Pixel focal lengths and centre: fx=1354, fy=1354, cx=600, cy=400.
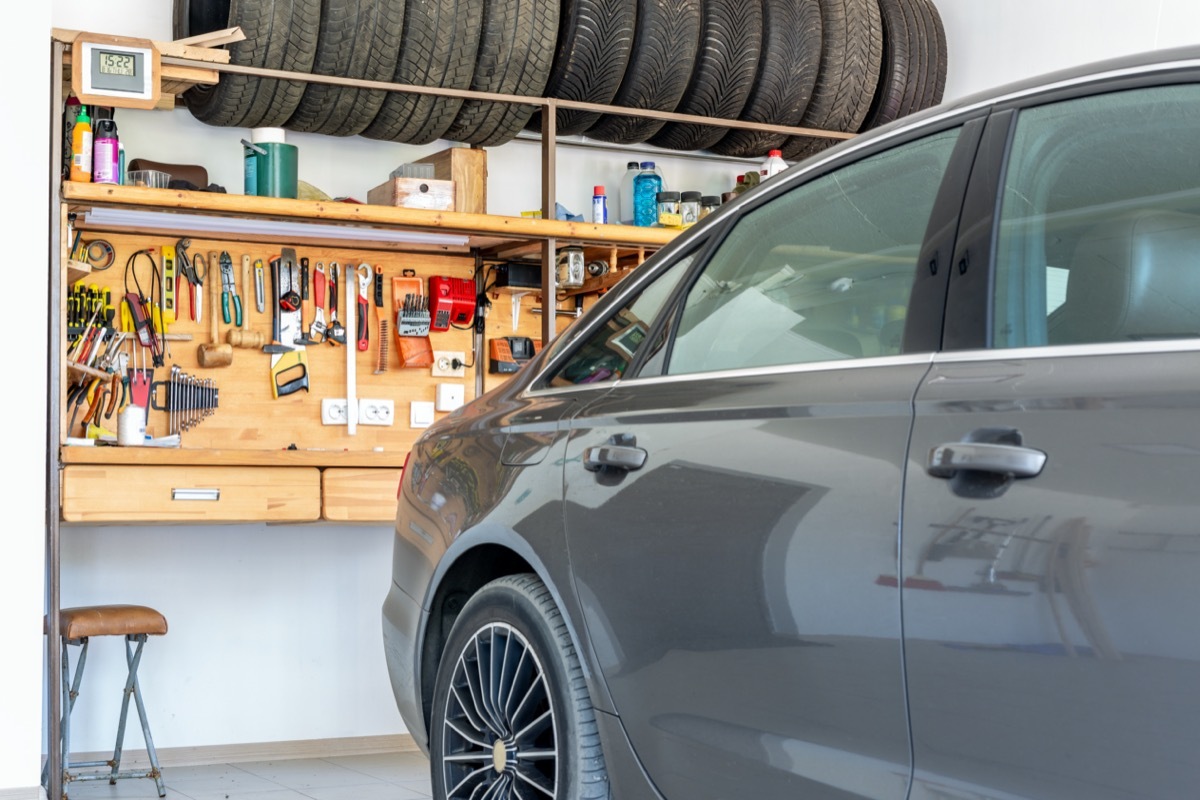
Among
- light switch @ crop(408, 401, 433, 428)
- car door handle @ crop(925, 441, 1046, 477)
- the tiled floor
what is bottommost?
the tiled floor

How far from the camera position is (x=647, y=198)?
534 cm

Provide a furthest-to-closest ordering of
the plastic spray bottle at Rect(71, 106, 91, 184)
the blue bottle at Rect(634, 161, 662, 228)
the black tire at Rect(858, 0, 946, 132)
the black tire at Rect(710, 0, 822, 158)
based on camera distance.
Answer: the black tire at Rect(858, 0, 946, 132) → the blue bottle at Rect(634, 161, 662, 228) → the black tire at Rect(710, 0, 822, 158) → the plastic spray bottle at Rect(71, 106, 91, 184)

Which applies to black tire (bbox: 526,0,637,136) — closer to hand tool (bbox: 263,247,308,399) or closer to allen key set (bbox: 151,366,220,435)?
hand tool (bbox: 263,247,308,399)

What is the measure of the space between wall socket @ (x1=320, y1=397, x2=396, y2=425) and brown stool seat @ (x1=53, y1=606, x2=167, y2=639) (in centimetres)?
104

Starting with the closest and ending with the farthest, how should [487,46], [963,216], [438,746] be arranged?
[963,216] < [438,746] < [487,46]

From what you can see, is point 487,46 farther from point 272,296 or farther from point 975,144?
point 975,144

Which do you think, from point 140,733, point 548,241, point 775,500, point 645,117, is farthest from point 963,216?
point 140,733

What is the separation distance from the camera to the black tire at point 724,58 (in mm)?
5141

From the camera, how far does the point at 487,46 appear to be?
4762mm

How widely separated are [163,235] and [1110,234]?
412cm

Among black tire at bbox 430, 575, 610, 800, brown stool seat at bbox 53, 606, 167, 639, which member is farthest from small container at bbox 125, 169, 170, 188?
black tire at bbox 430, 575, 610, 800

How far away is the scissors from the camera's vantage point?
4902 millimetres

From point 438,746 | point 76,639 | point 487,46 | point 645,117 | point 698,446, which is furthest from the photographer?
point 645,117

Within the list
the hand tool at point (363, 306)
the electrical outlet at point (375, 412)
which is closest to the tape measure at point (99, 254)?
the hand tool at point (363, 306)
